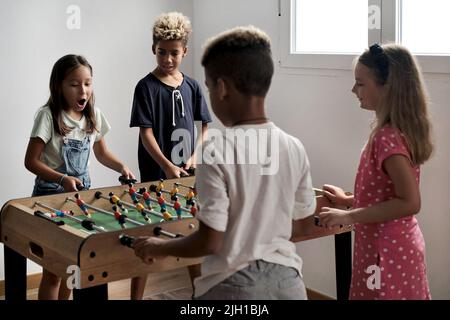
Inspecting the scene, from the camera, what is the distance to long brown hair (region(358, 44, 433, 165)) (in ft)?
7.56

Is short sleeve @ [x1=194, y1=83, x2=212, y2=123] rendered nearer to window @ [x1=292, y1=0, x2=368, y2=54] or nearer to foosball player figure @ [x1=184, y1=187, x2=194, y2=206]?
window @ [x1=292, y1=0, x2=368, y2=54]

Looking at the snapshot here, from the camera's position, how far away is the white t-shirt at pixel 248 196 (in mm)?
1732

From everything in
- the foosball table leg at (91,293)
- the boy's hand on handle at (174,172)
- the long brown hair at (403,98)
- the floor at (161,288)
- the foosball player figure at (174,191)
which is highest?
the long brown hair at (403,98)

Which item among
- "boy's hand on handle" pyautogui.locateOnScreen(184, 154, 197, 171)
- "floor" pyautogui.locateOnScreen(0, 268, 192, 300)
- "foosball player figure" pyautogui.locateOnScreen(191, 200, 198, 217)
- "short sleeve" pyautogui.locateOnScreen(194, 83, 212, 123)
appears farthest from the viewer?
"floor" pyautogui.locateOnScreen(0, 268, 192, 300)

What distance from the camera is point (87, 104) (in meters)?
3.17

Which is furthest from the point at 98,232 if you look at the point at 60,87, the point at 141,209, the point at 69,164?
the point at 60,87

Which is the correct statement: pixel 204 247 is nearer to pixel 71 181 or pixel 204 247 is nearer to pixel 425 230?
pixel 71 181

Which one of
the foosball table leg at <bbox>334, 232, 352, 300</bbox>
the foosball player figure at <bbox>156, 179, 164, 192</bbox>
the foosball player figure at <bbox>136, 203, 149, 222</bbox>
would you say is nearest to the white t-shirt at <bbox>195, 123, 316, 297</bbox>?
the foosball player figure at <bbox>136, 203, 149, 222</bbox>

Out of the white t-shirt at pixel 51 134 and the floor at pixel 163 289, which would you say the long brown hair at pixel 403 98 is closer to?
the white t-shirt at pixel 51 134

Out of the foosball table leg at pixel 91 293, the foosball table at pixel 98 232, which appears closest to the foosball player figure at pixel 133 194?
the foosball table at pixel 98 232

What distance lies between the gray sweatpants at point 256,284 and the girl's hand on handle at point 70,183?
123 centimetres

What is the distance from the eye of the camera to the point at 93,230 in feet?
8.05

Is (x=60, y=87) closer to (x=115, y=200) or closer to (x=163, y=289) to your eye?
(x=115, y=200)
